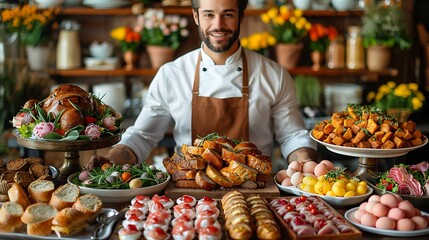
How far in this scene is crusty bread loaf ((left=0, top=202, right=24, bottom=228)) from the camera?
1.92 m

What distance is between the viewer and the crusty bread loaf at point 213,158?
7.71 ft

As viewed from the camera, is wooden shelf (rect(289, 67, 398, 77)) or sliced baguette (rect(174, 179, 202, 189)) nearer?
sliced baguette (rect(174, 179, 202, 189))

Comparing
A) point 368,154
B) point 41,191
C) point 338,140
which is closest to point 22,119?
point 41,191

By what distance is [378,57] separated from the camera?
4.88 m

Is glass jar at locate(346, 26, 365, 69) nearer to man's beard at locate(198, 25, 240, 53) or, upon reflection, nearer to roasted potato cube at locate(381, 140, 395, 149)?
man's beard at locate(198, 25, 240, 53)

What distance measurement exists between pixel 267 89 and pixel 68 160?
1.17m

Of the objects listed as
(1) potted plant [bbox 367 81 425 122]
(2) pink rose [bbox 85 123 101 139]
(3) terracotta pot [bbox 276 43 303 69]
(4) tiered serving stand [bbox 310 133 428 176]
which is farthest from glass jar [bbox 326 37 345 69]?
(2) pink rose [bbox 85 123 101 139]

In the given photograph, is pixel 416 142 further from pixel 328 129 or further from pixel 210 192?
pixel 210 192

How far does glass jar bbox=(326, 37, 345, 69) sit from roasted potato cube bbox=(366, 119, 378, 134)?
8.39 ft

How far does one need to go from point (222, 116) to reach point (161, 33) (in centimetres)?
194

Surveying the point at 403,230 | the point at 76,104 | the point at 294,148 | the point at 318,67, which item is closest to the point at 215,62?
the point at 294,148

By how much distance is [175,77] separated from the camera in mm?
3262

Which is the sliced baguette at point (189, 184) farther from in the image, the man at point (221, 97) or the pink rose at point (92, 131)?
the man at point (221, 97)

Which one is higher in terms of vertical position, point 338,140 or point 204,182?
point 338,140
